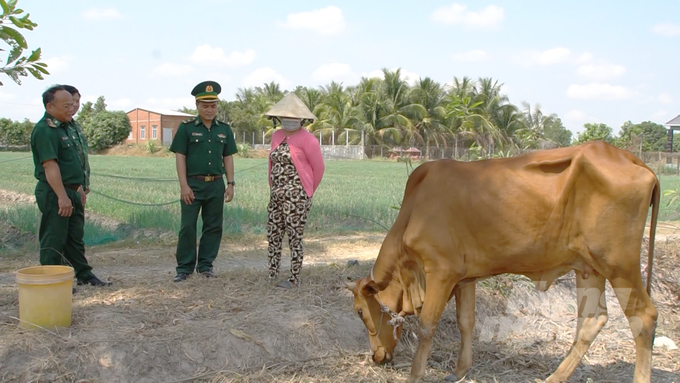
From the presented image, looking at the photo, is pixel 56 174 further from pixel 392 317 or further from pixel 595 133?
pixel 595 133

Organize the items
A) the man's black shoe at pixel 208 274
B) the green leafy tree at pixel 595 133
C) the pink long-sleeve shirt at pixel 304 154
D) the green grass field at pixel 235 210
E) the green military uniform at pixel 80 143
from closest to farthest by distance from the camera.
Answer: the green military uniform at pixel 80 143 < the pink long-sleeve shirt at pixel 304 154 < the man's black shoe at pixel 208 274 < the green grass field at pixel 235 210 < the green leafy tree at pixel 595 133

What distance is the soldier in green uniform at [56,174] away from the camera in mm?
5113

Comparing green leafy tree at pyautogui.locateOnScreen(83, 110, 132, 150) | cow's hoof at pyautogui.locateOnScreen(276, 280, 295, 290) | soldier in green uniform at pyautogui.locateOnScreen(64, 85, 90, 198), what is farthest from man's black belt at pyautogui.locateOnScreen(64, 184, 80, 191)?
green leafy tree at pyautogui.locateOnScreen(83, 110, 132, 150)

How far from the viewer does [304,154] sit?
5.68 metres

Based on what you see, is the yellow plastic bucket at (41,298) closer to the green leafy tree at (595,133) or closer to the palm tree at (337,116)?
the green leafy tree at (595,133)

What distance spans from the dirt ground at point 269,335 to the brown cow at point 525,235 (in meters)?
0.61

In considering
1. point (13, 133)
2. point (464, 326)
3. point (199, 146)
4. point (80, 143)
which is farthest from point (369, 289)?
point (13, 133)

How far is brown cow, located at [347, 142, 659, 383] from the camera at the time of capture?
3.89m

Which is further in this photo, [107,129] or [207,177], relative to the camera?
[107,129]

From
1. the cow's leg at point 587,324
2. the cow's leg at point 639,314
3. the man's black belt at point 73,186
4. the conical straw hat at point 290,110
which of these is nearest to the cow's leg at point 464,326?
the cow's leg at point 587,324

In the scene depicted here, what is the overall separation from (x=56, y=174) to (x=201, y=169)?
135 cm

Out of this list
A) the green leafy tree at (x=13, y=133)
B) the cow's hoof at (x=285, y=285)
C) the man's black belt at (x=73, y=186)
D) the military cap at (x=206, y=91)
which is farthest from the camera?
the green leafy tree at (x=13, y=133)

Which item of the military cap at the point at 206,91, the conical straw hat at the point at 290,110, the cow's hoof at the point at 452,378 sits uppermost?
the military cap at the point at 206,91

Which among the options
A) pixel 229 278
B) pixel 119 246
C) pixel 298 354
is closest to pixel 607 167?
pixel 298 354
